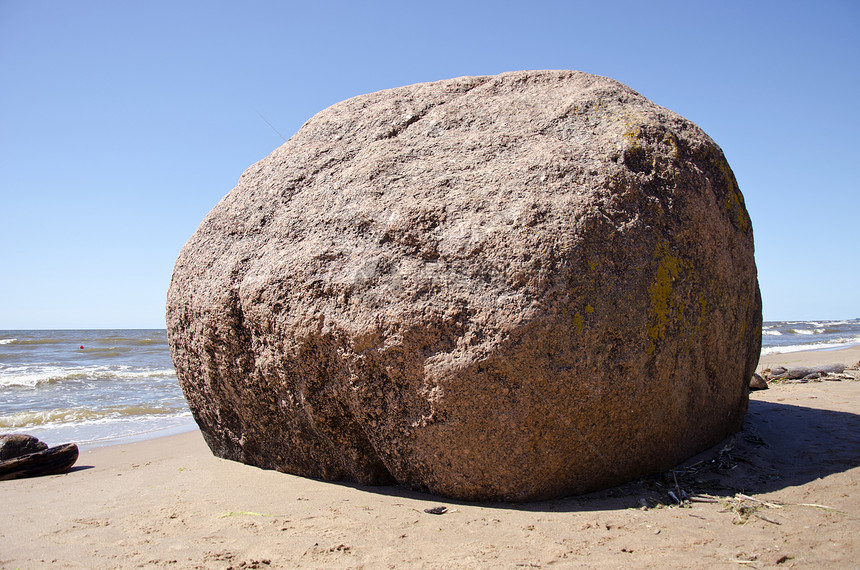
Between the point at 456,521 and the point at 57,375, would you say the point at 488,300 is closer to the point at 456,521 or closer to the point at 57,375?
the point at 456,521

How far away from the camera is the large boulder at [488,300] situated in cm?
268

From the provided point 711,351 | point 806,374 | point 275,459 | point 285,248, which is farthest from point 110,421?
point 806,374

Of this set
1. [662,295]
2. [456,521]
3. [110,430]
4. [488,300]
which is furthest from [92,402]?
[662,295]

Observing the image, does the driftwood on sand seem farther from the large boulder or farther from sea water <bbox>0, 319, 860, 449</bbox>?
the large boulder

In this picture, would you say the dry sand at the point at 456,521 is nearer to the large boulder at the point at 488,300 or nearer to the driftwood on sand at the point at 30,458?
the large boulder at the point at 488,300

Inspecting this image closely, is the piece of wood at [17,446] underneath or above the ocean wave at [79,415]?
above

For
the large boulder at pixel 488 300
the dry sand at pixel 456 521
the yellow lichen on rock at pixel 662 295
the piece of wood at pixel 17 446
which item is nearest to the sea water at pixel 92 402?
the piece of wood at pixel 17 446

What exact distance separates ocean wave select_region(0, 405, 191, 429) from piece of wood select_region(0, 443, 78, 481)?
2733 mm

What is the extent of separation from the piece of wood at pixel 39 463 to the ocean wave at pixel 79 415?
2733 millimetres

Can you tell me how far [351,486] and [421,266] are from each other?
1305 millimetres

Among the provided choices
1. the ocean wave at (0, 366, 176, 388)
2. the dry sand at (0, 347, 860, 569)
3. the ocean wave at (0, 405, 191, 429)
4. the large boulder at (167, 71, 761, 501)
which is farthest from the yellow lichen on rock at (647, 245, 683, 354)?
the ocean wave at (0, 366, 176, 388)

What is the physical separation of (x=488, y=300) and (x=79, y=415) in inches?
260

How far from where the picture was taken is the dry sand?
2.19 meters

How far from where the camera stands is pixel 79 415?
7148mm
